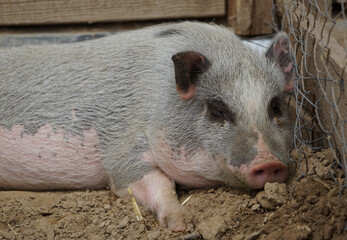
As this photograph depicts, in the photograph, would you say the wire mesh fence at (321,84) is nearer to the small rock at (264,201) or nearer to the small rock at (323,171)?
the small rock at (323,171)

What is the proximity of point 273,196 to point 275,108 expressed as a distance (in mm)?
896

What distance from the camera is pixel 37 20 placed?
5.99m

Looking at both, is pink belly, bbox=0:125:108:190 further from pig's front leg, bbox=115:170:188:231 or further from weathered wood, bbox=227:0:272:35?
weathered wood, bbox=227:0:272:35

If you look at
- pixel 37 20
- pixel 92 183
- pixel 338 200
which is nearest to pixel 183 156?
pixel 92 183

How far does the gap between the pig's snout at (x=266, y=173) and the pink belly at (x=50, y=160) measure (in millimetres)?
1424

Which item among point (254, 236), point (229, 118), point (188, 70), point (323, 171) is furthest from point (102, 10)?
point (254, 236)

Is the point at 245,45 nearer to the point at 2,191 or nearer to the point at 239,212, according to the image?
the point at 239,212

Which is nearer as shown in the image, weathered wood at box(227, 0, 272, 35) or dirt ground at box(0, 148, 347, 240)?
dirt ground at box(0, 148, 347, 240)

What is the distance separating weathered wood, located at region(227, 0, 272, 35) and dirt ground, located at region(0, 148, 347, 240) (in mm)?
2456

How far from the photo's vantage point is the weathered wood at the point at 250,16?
5891 millimetres

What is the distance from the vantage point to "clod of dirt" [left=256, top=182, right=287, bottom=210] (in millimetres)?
3441

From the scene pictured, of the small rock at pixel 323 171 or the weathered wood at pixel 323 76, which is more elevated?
the weathered wood at pixel 323 76

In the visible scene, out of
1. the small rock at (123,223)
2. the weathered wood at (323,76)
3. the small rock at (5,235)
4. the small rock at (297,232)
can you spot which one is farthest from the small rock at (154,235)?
the weathered wood at (323,76)

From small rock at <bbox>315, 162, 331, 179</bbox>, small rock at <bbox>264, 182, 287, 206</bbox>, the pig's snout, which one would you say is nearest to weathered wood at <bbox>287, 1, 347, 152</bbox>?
small rock at <bbox>315, 162, 331, 179</bbox>
